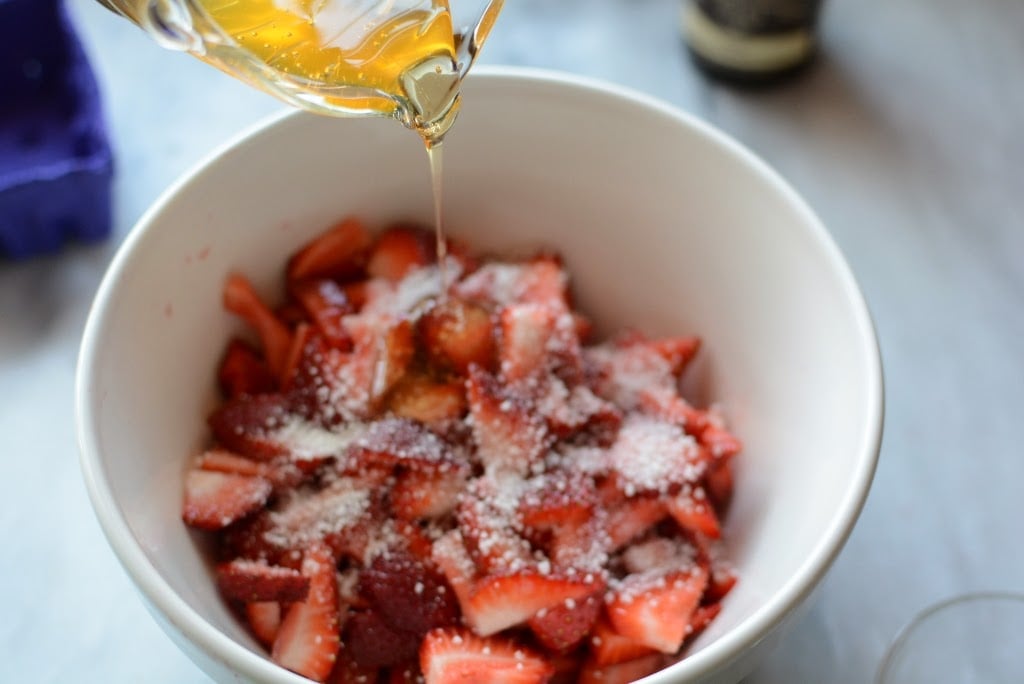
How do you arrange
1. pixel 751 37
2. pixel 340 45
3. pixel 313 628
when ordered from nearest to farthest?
1. pixel 340 45
2. pixel 313 628
3. pixel 751 37

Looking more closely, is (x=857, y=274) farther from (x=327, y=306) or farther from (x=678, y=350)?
(x=327, y=306)

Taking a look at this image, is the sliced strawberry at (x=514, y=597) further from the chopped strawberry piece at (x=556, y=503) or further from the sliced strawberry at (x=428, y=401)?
the sliced strawberry at (x=428, y=401)

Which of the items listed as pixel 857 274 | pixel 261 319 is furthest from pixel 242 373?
pixel 857 274

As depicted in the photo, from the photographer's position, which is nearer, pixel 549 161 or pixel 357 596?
pixel 357 596

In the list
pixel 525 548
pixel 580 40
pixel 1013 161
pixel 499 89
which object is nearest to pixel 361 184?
pixel 499 89

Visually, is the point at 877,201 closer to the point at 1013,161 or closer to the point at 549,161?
the point at 1013,161

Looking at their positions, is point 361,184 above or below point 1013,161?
above

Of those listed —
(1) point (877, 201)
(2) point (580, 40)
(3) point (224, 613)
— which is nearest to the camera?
(3) point (224, 613)

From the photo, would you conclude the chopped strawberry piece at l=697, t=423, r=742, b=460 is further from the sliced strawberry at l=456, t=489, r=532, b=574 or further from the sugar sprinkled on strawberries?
the sliced strawberry at l=456, t=489, r=532, b=574
